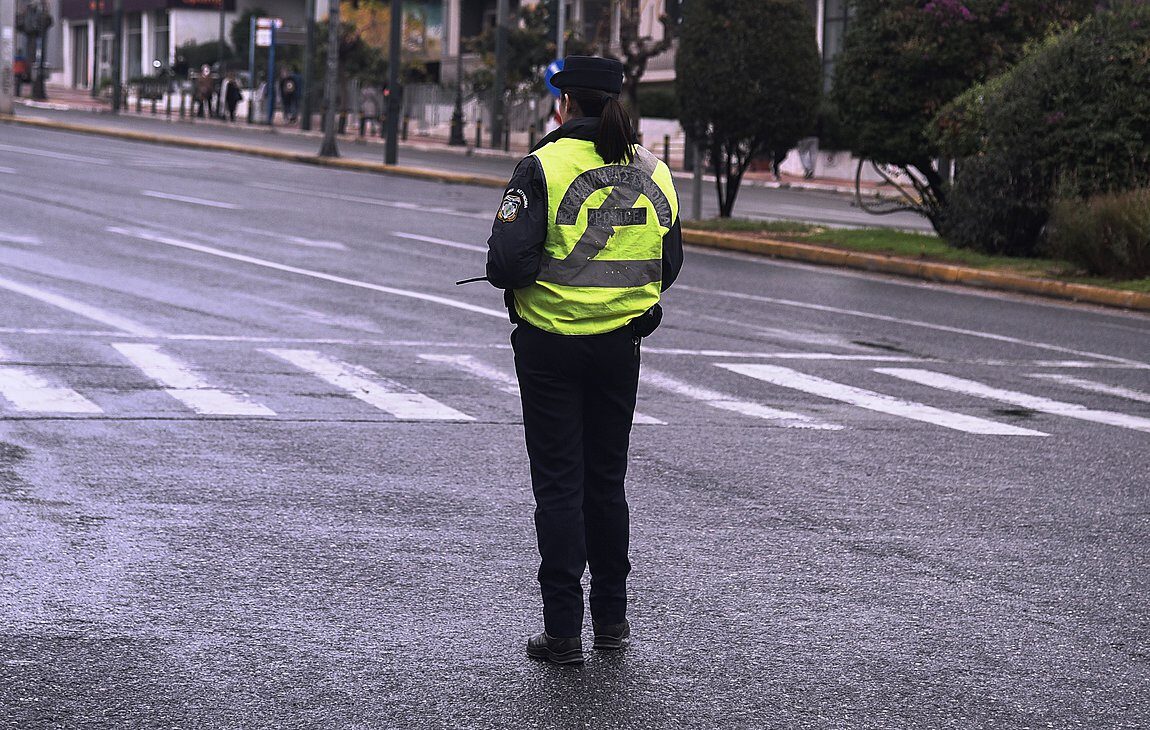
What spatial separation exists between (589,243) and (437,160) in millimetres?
37040

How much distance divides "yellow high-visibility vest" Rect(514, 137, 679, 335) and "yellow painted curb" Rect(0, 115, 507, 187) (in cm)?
2593

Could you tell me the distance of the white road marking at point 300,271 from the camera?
1455 centimetres

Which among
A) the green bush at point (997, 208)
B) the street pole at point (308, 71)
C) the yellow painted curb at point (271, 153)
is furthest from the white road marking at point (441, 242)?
the street pole at point (308, 71)

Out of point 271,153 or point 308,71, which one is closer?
point 271,153

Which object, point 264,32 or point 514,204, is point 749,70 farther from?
point 264,32

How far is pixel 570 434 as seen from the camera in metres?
5.27

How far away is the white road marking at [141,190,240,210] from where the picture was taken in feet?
78.0

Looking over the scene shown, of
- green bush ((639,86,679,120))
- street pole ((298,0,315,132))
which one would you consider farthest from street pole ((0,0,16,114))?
green bush ((639,86,679,120))

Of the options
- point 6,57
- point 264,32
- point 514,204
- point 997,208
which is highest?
point 264,32

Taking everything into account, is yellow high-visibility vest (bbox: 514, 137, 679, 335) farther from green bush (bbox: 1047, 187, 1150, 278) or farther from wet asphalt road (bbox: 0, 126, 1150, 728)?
green bush (bbox: 1047, 187, 1150, 278)

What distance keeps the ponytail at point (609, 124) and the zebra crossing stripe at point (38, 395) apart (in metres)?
4.83

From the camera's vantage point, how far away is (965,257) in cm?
1975

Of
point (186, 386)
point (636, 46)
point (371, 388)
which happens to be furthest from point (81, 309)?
point (636, 46)

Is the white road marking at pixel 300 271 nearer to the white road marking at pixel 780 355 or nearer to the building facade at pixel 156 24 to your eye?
the white road marking at pixel 780 355
